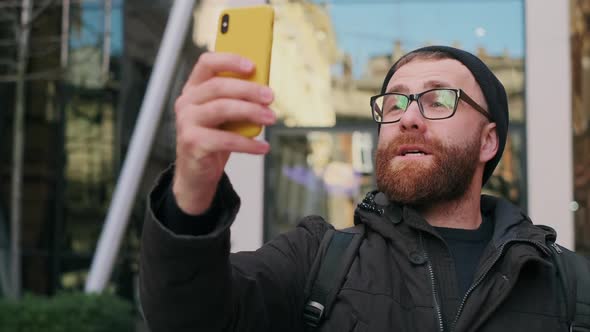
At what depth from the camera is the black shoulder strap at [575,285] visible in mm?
1869

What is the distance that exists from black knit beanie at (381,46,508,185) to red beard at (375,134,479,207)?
24cm

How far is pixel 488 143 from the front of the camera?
89.3 inches

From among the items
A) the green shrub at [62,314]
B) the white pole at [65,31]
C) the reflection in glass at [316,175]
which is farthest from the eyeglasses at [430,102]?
the white pole at [65,31]

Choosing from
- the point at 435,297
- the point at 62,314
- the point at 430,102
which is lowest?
the point at 62,314

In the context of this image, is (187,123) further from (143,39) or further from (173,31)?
(143,39)

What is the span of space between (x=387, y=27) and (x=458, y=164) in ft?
23.9

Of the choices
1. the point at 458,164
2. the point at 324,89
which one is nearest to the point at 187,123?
the point at 458,164

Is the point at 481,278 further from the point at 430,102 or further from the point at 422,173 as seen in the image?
the point at 430,102

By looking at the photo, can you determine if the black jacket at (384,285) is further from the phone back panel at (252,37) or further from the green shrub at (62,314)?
the green shrub at (62,314)

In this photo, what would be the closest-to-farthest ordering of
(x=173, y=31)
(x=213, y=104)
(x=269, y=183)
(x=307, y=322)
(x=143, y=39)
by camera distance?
(x=213, y=104), (x=307, y=322), (x=173, y=31), (x=269, y=183), (x=143, y=39)

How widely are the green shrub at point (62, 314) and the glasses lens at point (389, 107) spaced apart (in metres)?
6.03

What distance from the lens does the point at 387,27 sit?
9148 mm

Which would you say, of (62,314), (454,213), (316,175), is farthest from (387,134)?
(316,175)

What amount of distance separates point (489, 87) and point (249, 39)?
108cm
